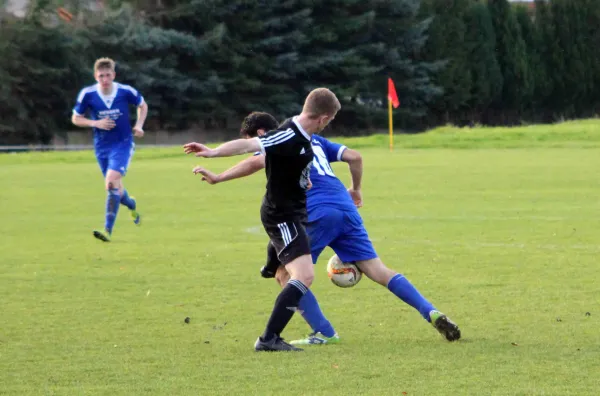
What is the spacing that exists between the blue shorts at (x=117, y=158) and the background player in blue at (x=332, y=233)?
266 inches

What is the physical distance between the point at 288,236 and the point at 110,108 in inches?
301

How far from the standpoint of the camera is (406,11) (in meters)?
57.2

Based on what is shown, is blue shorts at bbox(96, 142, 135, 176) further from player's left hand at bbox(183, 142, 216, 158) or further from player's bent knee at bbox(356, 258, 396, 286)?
player's left hand at bbox(183, 142, 216, 158)

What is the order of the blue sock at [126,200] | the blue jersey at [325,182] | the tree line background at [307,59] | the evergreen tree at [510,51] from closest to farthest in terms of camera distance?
the blue jersey at [325,182]
the blue sock at [126,200]
the tree line background at [307,59]
the evergreen tree at [510,51]

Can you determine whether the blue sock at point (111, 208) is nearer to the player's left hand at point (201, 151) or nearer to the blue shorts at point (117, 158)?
the blue shorts at point (117, 158)

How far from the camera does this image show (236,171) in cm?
675

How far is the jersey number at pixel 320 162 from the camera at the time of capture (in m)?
7.70

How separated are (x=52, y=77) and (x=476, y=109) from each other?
22.6 metres

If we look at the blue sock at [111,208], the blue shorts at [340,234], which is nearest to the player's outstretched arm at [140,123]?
the blue sock at [111,208]

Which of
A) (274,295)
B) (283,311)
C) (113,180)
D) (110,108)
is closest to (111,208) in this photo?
(113,180)

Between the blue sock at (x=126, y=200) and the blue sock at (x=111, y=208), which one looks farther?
the blue sock at (x=126, y=200)

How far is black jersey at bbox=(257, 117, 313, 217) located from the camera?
22.1 ft

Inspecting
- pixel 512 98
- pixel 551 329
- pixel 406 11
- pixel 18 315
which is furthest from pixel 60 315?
pixel 512 98

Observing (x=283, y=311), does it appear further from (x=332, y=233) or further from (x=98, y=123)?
(x=98, y=123)
